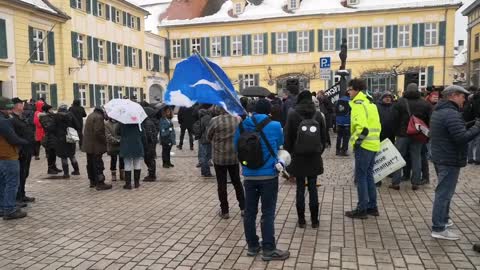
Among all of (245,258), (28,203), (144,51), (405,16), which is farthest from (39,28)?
(405,16)

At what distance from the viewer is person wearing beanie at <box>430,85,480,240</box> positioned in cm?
500

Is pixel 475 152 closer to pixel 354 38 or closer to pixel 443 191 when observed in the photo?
pixel 443 191

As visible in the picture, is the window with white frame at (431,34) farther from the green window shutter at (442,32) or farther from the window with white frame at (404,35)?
the window with white frame at (404,35)

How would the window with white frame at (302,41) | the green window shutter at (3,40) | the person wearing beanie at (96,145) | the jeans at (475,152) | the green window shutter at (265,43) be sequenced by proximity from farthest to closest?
the green window shutter at (265,43) → the window with white frame at (302,41) → the green window shutter at (3,40) → the jeans at (475,152) → the person wearing beanie at (96,145)

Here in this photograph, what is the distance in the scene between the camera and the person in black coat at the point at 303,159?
5.71 meters

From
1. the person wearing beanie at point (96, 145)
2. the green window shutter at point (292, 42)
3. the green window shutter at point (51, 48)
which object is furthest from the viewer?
the green window shutter at point (292, 42)

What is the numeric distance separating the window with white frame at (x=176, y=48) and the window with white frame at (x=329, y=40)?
13295mm

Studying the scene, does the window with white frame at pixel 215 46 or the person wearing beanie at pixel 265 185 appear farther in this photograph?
the window with white frame at pixel 215 46

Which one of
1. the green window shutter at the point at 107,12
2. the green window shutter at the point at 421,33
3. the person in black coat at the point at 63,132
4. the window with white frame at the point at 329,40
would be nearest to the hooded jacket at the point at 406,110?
the person in black coat at the point at 63,132

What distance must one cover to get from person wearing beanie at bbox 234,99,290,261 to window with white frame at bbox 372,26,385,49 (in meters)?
34.2

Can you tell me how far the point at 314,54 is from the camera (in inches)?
1480

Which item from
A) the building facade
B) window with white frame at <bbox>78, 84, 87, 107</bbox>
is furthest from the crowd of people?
window with white frame at <bbox>78, 84, 87, 107</bbox>

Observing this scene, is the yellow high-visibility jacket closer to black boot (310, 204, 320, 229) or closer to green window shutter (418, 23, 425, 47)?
black boot (310, 204, 320, 229)

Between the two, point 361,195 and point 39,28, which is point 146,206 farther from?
point 39,28
